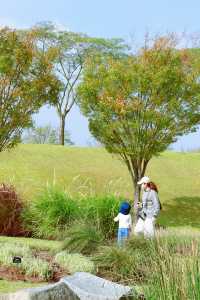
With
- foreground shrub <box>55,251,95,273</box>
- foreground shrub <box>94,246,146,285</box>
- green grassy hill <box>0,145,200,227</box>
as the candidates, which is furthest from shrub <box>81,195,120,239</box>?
green grassy hill <box>0,145,200,227</box>

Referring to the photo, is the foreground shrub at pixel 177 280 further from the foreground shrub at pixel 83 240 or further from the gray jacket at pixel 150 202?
the gray jacket at pixel 150 202

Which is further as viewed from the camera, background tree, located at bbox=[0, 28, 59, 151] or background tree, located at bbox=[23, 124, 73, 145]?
background tree, located at bbox=[23, 124, 73, 145]

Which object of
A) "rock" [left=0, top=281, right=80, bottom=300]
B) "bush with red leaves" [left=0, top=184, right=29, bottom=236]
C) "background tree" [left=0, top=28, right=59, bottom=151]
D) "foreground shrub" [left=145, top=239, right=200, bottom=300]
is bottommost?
"rock" [left=0, top=281, right=80, bottom=300]

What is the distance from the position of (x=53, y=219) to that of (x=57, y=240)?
1185 millimetres

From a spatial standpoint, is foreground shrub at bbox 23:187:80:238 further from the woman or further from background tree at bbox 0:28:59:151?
background tree at bbox 0:28:59:151

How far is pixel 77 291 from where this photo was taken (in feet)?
25.0

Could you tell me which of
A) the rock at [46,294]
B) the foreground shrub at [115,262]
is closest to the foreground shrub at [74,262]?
the foreground shrub at [115,262]

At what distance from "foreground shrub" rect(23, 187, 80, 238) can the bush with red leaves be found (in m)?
0.25

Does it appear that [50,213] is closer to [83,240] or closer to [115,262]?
[83,240]

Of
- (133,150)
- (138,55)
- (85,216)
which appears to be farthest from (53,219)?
(138,55)

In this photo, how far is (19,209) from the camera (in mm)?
18750

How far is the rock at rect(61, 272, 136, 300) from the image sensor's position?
24.2 ft

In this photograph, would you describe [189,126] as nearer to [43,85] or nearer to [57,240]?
[43,85]

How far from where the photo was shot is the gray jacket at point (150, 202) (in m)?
16.0
